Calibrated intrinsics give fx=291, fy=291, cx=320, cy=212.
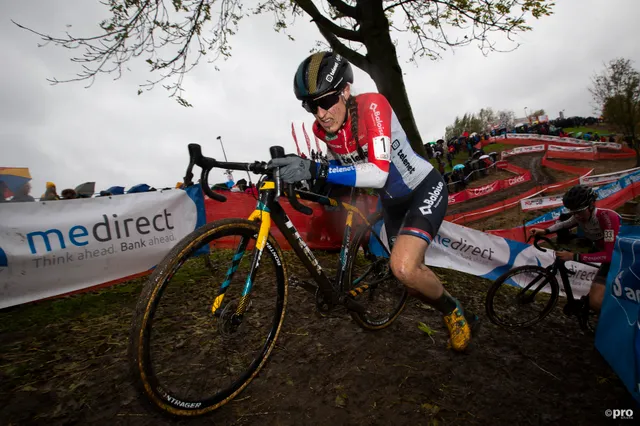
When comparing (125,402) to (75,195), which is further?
(75,195)

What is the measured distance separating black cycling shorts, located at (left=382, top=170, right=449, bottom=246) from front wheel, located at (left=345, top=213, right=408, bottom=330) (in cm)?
61

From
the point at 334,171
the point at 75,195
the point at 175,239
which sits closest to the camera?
the point at 334,171

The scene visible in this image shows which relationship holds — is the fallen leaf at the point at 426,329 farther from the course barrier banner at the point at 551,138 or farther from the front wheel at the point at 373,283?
the course barrier banner at the point at 551,138

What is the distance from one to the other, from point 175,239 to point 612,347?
20.4 feet

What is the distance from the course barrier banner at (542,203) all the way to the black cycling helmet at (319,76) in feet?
51.4

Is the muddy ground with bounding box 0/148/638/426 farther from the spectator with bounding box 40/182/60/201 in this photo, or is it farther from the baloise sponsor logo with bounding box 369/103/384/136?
the spectator with bounding box 40/182/60/201

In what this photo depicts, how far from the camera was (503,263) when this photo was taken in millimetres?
5953

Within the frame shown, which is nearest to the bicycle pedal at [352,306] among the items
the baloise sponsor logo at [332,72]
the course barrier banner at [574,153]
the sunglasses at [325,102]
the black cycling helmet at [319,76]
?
the sunglasses at [325,102]

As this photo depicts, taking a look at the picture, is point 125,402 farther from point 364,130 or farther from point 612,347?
point 612,347

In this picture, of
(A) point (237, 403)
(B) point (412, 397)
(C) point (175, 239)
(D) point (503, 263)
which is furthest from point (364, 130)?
(D) point (503, 263)

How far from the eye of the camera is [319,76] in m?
2.60

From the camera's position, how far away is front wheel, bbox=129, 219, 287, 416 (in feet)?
→ 5.76

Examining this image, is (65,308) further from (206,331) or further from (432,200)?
(432,200)

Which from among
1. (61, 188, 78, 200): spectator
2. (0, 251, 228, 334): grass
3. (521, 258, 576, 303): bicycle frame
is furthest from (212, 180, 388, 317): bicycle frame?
(61, 188, 78, 200): spectator
